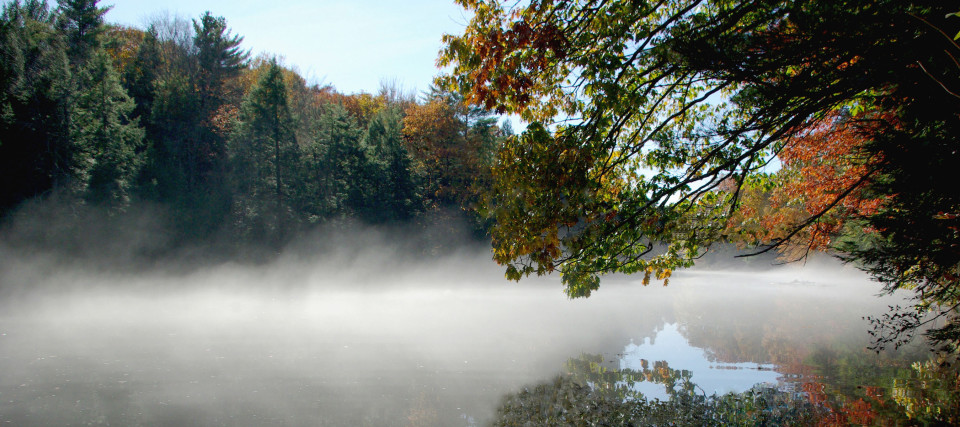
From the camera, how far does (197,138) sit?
43.2 meters

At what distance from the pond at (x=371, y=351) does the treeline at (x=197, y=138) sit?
255 inches

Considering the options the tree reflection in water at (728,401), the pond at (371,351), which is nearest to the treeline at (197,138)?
the pond at (371,351)

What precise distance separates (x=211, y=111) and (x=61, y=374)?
37.4 metres

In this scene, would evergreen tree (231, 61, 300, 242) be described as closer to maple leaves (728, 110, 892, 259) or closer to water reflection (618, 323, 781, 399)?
water reflection (618, 323, 781, 399)

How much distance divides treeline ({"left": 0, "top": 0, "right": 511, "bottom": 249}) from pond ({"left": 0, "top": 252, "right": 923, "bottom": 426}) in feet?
21.3

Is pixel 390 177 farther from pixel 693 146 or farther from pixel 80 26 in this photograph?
pixel 693 146

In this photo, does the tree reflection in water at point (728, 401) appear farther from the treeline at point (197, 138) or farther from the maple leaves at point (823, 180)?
the treeline at point (197, 138)

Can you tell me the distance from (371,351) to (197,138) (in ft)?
117

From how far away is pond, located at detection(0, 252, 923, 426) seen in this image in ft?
31.6

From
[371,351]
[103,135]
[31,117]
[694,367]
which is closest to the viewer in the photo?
[694,367]

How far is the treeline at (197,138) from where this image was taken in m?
30.3

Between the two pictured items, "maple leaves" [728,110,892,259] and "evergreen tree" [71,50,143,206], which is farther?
"evergreen tree" [71,50,143,206]

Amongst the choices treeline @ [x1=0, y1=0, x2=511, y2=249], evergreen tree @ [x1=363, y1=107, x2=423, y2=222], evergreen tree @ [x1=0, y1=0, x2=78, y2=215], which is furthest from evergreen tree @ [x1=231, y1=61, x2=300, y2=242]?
evergreen tree @ [x1=0, y1=0, x2=78, y2=215]

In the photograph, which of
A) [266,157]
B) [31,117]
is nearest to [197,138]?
[266,157]
